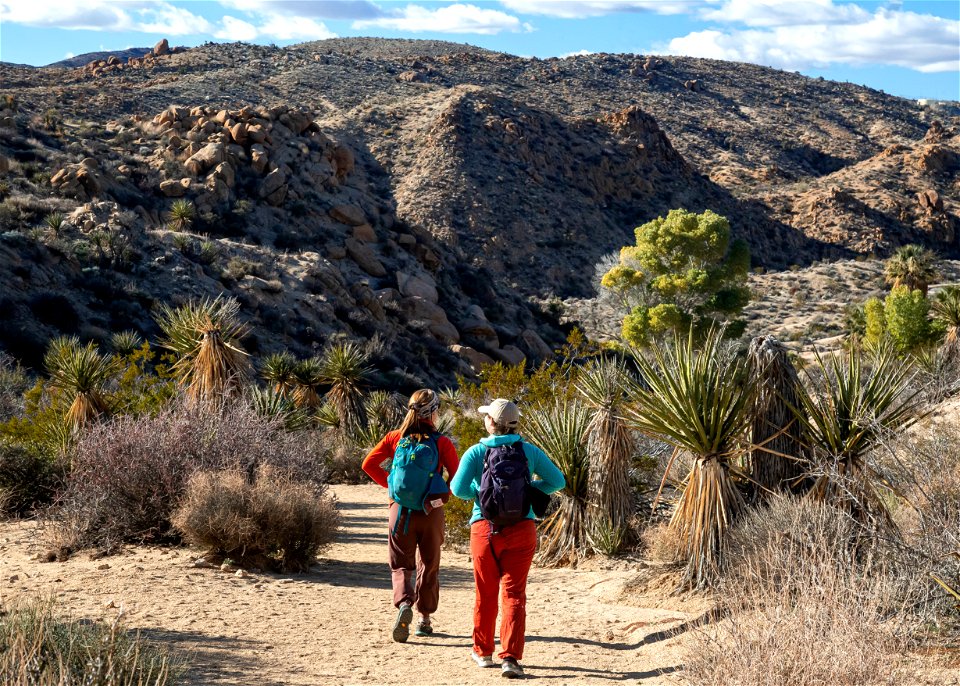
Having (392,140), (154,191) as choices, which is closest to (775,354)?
(154,191)

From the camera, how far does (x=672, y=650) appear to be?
643 cm

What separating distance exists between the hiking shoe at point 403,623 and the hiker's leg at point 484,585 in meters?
0.75

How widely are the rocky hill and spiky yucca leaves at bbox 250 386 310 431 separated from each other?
29.8ft

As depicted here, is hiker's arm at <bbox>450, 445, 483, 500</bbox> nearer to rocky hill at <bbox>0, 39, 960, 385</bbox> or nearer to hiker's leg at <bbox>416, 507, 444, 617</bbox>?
hiker's leg at <bbox>416, 507, 444, 617</bbox>

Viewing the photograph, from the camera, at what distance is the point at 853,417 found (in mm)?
7465

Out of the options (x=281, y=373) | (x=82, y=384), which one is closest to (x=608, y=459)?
(x=82, y=384)

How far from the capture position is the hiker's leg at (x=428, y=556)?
679 cm

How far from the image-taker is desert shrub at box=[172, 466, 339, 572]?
28.3ft

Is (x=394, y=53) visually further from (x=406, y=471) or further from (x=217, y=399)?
(x=406, y=471)

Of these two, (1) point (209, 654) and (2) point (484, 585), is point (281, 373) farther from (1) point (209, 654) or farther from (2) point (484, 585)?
(2) point (484, 585)

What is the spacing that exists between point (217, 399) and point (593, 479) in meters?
5.68

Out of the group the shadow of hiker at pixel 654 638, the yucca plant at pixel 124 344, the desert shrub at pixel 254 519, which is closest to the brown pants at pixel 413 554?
the shadow of hiker at pixel 654 638

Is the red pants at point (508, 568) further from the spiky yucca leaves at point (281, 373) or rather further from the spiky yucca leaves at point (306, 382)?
the spiky yucca leaves at point (306, 382)

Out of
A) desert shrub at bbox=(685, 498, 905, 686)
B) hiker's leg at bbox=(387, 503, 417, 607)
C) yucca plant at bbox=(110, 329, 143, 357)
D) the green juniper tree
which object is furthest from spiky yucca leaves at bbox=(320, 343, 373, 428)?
the green juniper tree
